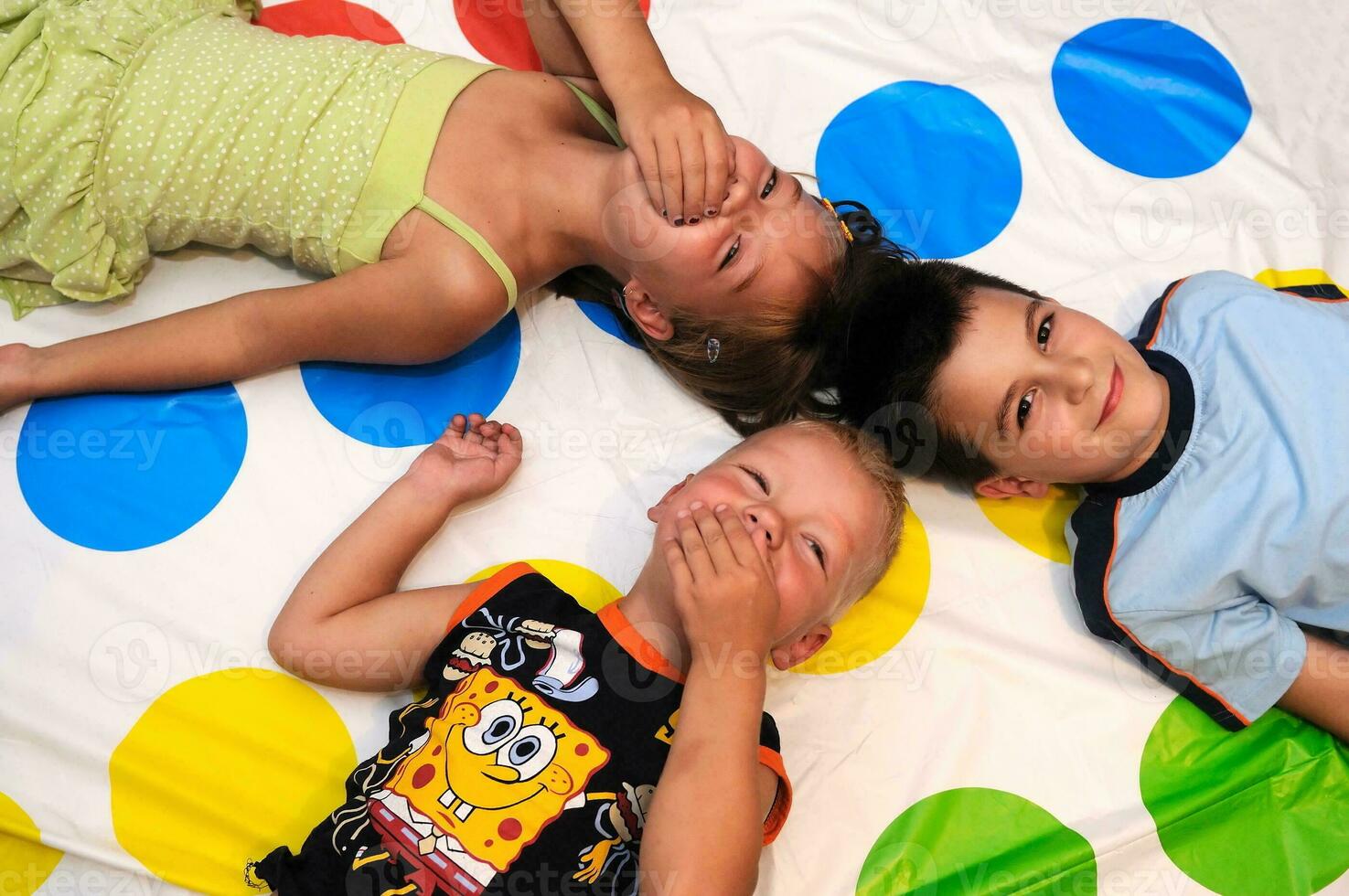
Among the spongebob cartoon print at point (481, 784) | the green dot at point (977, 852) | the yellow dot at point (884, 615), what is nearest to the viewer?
the spongebob cartoon print at point (481, 784)

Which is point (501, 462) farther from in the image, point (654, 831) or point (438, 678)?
point (654, 831)

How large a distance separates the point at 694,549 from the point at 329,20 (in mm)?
984

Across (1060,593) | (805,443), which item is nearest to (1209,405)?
(1060,593)

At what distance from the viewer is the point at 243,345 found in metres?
1.17

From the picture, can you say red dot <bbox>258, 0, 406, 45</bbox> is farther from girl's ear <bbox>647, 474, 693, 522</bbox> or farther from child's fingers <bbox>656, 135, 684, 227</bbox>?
girl's ear <bbox>647, 474, 693, 522</bbox>

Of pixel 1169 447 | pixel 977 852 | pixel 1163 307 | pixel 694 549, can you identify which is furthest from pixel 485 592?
pixel 1163 307

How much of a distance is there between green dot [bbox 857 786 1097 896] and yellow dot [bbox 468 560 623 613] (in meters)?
0.41

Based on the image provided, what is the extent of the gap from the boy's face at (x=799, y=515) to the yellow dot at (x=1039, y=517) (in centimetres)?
28

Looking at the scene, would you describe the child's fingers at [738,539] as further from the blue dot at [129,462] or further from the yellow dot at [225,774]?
the blue dot at [129,462]

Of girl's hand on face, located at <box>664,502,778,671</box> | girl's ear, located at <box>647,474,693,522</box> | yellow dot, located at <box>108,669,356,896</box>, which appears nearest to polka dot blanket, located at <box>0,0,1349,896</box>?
yellow dot, located at <box>108,669,356,896</box>

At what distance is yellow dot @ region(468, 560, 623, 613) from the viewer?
1.18m

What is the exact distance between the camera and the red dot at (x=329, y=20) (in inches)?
55.8

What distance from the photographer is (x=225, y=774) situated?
1.06 metres

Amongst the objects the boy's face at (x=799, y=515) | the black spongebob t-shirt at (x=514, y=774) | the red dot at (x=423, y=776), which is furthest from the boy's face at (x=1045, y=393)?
the red dot at (x=423, y=776)
